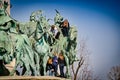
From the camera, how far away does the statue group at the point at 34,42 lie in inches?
306

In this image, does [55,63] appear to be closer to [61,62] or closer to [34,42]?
[61,62]

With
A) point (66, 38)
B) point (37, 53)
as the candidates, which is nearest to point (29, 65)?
point (37, 53)

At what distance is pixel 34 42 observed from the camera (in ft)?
35.2

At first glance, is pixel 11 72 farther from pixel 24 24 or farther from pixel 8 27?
pixel 24 24

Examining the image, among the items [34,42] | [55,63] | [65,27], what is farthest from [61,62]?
[34,42]

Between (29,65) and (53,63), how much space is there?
2.56m

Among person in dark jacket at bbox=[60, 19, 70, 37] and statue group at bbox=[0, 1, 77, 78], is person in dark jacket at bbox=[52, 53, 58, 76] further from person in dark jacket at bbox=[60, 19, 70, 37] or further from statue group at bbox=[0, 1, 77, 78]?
person in dark jacket at bbox=[60, 19, 70, 37]

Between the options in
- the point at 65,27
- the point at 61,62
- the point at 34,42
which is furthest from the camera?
the point at 61,62

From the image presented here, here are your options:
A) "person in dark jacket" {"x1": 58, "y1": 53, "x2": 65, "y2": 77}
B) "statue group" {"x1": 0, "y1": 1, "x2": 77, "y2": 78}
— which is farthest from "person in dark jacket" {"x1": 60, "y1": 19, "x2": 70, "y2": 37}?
"person in dark jacket" {"x1": 58, "y1": 53, "x2": 65, "y2": 77}

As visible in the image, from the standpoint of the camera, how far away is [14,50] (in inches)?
316

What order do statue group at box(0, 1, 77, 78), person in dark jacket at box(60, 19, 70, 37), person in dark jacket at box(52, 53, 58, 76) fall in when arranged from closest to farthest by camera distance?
statue group at box(0, 1, 77, 78) → person in dark jacket at box(52, 53, 58, 76) → person in dark jacket at box(60, 19, 70, 37)

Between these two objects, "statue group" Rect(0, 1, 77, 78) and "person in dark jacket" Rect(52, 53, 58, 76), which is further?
"person in dark jacket" Rect(52, 53, 58, 76)

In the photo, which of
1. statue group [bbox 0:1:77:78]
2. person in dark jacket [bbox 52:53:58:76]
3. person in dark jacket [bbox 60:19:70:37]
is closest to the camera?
statue group [bbox 0:1:77:78]

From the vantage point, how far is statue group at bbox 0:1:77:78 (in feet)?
25.5
